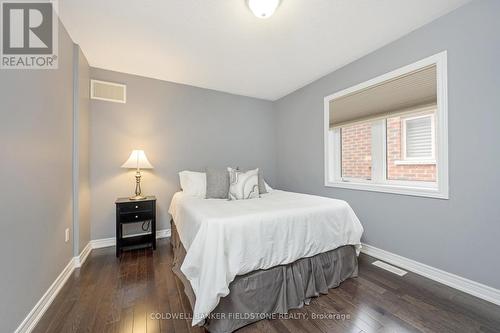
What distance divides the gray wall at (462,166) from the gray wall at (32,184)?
3170 mm

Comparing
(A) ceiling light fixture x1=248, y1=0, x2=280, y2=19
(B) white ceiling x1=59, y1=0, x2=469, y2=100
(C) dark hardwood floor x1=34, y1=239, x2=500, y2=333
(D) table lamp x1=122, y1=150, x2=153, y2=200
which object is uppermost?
(B) white ceiling x1=59, y1=0, x2=469, y2=100

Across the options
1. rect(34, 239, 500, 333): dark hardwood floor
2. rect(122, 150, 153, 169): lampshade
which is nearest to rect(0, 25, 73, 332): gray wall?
rect(34, 239, 500, 333): dark hardwood floor

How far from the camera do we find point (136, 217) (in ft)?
8.48

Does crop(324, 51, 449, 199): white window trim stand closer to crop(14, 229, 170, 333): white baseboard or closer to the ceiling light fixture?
the ceiling light fixture

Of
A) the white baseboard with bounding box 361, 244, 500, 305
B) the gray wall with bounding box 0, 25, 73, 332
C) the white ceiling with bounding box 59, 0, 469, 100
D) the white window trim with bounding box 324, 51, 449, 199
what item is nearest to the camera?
the gray wall with bounding box 0, 25, 73, 332

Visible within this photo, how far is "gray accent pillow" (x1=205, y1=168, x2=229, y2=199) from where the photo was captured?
8.43 feet

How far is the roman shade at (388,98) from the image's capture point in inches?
80.0

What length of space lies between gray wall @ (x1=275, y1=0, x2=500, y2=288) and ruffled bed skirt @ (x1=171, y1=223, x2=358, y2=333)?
857 mm

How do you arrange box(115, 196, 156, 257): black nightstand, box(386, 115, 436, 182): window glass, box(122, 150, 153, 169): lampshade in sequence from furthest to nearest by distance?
box(122, 150, 153, 169): lampshade, box(115, 196, 156, 257): black nightstand, box(386, 115, 436, 182): window glass

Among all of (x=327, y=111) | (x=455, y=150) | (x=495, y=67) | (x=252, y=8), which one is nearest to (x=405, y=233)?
(x=455, y=150)

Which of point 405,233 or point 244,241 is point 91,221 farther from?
point 405,233

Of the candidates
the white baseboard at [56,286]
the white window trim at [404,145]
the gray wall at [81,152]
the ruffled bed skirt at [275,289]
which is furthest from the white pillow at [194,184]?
the white window trim at [404,145]

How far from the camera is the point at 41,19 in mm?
1675

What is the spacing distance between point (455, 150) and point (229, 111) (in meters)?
3.05
